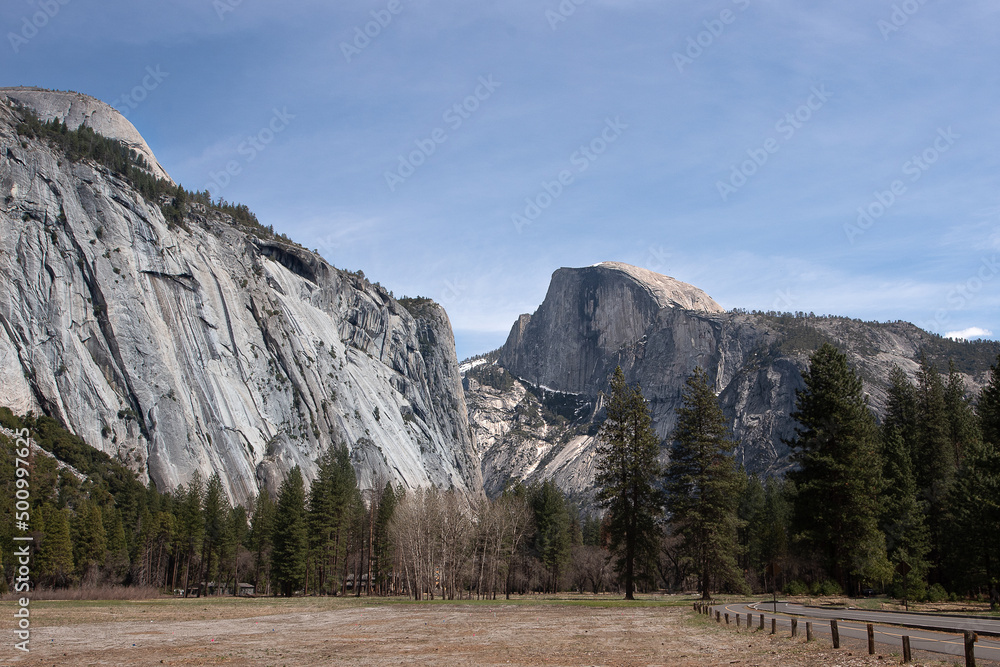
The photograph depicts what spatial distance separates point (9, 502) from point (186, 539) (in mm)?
18795

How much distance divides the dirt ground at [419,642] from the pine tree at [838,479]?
36.1 ft

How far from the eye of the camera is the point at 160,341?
4865 inches

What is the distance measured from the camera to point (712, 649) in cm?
1859

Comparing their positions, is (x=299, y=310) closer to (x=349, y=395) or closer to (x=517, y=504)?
(x=349, y=395)

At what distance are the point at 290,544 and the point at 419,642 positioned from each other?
5032 cm

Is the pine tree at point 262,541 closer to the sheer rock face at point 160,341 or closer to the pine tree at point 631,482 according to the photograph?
the sheer rock face at point 160,341

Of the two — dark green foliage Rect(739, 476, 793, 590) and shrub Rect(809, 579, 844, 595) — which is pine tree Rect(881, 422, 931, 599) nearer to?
shrub Rect(809, 579, 844, 595)

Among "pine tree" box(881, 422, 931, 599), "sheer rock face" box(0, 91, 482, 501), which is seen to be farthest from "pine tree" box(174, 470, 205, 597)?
"pine tree" box(881, 422, 931, 599)

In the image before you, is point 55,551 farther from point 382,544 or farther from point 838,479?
point 838,479

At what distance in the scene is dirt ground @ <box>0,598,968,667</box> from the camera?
1706cm

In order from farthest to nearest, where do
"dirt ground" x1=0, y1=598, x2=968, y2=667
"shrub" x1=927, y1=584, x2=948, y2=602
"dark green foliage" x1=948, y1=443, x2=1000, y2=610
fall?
"shrub" x1=927, y1=584, x2=948, y2=602 → "dark green foliage" x1=948, y1=443, x2=1000, y2=610 → "dirt ground" x1=0, y1=598, x2=968, y2=667

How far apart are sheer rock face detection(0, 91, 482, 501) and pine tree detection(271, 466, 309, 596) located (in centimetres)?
5142

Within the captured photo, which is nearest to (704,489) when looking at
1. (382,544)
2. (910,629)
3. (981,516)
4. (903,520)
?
(903,520)

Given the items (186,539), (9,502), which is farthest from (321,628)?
(186,539)
